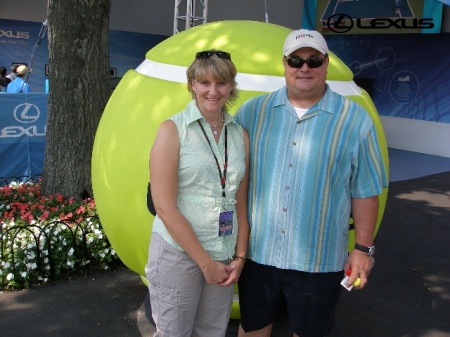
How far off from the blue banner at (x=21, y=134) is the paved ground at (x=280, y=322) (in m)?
3.49

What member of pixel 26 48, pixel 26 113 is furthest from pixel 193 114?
pixel 26 48

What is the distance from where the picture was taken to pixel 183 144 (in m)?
1.97

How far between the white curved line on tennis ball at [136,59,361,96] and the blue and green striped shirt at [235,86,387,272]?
0.42m

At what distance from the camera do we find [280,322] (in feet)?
11.8

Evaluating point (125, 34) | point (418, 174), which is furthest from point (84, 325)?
point (125, 34)

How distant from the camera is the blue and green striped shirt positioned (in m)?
2.10

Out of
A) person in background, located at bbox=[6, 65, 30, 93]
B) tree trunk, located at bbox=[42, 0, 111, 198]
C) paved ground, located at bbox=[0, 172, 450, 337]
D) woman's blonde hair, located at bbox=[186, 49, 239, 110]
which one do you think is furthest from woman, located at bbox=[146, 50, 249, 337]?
person in background, located at bbox=[6, 65, 30, 93]

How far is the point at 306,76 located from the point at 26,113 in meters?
5.89

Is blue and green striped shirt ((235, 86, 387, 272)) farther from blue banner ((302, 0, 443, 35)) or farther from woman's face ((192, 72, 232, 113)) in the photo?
blue banner ((302, 0, 443, 35))

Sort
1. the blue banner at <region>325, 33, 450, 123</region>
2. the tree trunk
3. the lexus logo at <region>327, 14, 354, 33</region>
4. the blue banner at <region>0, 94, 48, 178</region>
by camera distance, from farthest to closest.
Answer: the lexus logo at <region>327, 14, 354, 33</region>, the blue banner at <region>325, 33, 450, 123</region>, the blue banner at <region>0, 94, 48, 178</region>, the tree trunk

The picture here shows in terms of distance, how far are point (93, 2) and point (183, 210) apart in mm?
3610

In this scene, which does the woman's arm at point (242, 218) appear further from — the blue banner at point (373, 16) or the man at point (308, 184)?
the blue banner at point (373, 16)

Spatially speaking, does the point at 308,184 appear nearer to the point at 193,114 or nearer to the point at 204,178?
the point at 204,178

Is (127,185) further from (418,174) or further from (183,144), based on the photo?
(418,174)
